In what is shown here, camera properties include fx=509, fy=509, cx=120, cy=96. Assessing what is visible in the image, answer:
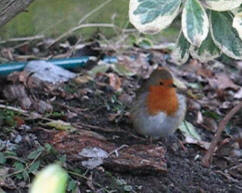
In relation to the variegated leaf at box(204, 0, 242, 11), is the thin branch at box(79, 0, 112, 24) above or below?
below

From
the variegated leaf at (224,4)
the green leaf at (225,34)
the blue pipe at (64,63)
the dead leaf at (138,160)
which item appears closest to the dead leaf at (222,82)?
the blue pipe at (64,63)

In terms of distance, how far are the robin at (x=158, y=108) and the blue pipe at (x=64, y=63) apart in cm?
63

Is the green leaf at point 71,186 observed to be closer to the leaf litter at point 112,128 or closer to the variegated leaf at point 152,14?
the leaf litter at point 112,128

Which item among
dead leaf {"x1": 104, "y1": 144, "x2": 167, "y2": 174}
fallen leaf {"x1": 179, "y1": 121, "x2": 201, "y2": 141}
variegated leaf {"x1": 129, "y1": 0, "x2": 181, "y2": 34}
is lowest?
fallen leaf {"x1": 179, "y1": 121, "x2": 201, "y2": 141}

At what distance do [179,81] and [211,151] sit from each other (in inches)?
41.1

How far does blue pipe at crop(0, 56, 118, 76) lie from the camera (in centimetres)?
262

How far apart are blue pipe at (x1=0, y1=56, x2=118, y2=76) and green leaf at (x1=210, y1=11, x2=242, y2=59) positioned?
4.72ft

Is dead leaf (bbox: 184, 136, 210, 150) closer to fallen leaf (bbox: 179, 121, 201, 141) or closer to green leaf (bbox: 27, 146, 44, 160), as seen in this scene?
fallen leaf (bbox: 179, 121, 201, 141)

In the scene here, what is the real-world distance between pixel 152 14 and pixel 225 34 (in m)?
0.33

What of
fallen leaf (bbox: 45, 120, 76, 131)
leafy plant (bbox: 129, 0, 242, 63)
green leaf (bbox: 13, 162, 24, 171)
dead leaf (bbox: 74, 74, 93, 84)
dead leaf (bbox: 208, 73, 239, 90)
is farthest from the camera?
dead leaf (bbox: 208, 73, 239, 90)

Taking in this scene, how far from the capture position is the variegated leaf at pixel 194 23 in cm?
118

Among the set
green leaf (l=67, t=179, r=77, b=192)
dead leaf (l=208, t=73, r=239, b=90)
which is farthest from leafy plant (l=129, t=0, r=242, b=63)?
dead leaf (l=208, t=73, r=239, b=90)

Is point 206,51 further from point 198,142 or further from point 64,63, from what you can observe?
point 64,63

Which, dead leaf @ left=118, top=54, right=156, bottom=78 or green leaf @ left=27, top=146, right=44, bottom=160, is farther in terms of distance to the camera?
dead leaf @ left=118, top=54, right=156, bottom=78
